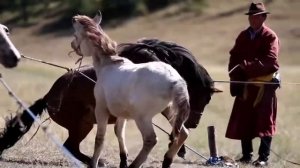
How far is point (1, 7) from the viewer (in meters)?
77.6

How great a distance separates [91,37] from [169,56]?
194 cm

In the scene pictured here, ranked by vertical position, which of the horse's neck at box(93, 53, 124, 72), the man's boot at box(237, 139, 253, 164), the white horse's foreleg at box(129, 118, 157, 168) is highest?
the horse's neck at box(93, 53, 124, 72)

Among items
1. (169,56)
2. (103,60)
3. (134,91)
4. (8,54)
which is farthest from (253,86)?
(8,54)

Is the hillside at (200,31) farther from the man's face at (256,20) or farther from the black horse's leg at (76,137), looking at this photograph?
the black horse's leg at (76,137)

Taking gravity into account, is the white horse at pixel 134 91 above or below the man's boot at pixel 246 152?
above

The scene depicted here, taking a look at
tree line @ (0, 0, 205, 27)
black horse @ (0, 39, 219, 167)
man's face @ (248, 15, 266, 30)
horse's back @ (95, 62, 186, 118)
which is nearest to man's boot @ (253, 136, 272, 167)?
black horse @ (0, 39, 219, 167)

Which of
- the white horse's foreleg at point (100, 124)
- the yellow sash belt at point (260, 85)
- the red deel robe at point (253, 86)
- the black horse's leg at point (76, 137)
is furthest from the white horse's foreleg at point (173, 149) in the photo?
the yellow sash belt at point (260, 85)

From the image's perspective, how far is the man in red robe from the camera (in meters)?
11.0

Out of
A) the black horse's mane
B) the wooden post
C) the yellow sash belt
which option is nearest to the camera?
the black horse's mane

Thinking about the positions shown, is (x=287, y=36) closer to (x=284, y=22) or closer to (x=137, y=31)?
(x=284, y=22)

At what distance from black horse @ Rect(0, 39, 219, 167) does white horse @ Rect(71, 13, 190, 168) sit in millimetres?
1572

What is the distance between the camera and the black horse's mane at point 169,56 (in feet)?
34.6

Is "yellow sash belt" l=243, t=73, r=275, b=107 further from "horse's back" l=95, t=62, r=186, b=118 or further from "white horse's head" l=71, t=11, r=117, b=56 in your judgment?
"horse's back" l=95, t=62, r=186, b=118

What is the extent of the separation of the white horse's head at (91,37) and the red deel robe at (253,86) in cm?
267
